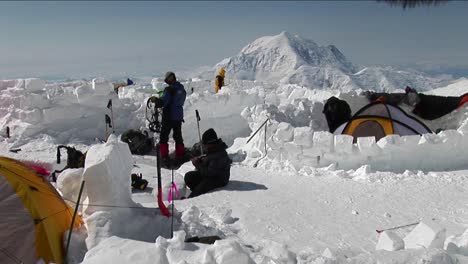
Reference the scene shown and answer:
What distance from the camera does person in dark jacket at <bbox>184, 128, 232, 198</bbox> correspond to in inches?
263

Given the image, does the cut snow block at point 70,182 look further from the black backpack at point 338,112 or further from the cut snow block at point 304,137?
the black backpack at point 338,112

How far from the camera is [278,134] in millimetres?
8047

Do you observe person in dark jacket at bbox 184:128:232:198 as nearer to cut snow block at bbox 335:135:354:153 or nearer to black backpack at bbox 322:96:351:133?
cut snow block at bbox 335:135:354:153

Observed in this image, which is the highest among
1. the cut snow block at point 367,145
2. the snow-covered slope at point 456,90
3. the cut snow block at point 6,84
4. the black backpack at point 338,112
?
the cut snow block at point 6,84

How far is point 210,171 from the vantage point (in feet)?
22.0

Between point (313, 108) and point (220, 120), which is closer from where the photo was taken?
point (313, 108)

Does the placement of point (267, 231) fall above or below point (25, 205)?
below

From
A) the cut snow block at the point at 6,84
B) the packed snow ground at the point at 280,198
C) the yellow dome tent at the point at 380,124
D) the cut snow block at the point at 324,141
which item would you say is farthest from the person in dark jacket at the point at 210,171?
the cut snow block at the point at 6,84

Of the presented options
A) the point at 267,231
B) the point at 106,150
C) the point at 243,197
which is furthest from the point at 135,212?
the point at 243,197

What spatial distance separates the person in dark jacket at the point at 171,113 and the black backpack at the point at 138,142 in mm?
1386

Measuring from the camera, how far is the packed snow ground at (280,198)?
329 centimetres

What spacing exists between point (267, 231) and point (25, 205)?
8.09 feet

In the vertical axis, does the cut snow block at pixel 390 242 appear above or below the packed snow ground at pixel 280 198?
above

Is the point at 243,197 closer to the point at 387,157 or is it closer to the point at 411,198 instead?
the point at 411,198
